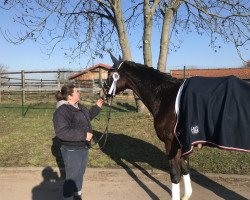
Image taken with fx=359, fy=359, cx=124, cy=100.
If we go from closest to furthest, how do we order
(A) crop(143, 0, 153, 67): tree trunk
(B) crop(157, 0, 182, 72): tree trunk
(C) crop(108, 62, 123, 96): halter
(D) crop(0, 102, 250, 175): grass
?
(C) crop(108, 62, 123, 96): halter
(D) crop(0, 102, 250, 175): grass
(A) crop(143, 0, 153, 67): tree trunk
(B) crop(157, 0, 182, 72): tree trunk

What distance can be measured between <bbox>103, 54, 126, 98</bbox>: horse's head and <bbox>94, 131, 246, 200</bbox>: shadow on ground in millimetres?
→ 1796

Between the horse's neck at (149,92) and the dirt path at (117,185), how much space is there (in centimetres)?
152

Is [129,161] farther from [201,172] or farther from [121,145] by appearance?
[201,172]

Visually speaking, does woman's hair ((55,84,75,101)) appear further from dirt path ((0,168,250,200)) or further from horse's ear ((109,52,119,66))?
dirt path ((0,168,250,200))

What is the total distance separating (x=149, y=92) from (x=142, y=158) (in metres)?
2.72

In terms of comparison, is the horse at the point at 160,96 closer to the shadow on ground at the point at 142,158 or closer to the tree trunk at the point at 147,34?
the shadow on ground at the point at 142,158

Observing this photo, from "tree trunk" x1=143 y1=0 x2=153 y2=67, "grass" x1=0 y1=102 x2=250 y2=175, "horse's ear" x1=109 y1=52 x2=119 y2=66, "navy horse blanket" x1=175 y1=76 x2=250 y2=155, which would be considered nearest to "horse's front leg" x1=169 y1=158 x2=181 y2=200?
"navy horse blanket" x1=175 y1=76 x2=250 y2=155

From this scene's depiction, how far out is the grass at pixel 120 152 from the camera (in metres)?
7.09

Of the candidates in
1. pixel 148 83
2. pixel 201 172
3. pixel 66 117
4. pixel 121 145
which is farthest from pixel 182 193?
pixel 121 145

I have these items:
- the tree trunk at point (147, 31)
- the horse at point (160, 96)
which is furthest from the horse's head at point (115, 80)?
the tree trunk at point (147, 31)

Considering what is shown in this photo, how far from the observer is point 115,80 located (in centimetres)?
514

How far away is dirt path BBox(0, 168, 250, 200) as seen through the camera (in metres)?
5.68

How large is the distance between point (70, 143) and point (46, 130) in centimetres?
513

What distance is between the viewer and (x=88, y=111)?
200 inches
